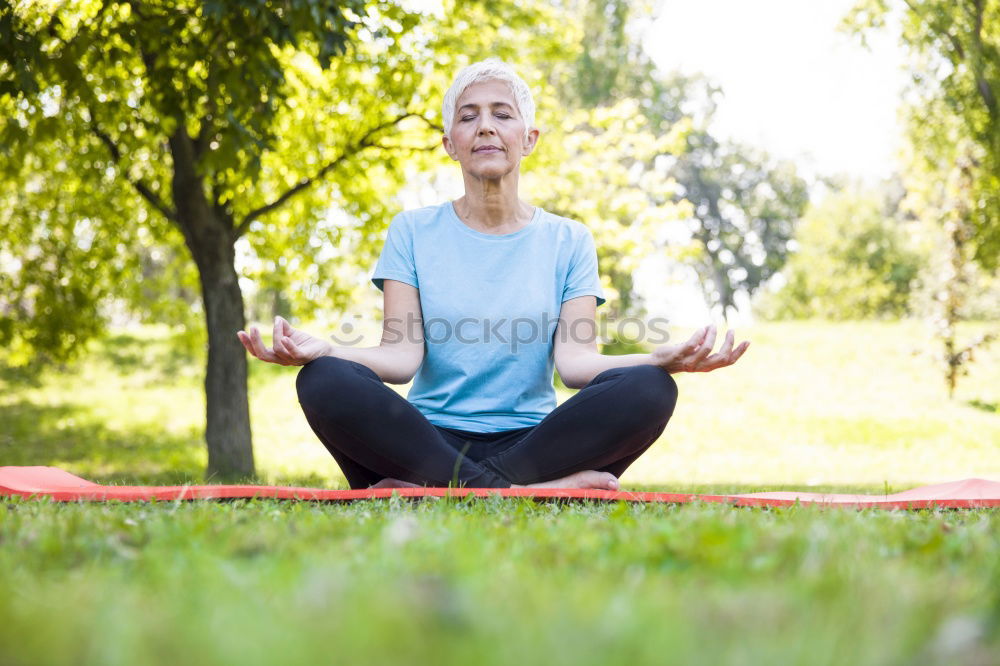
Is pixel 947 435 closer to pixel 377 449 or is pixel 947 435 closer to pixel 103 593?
pixel 377 449

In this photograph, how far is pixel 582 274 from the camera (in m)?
4.09

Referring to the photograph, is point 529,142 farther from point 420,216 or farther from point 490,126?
point 420,216

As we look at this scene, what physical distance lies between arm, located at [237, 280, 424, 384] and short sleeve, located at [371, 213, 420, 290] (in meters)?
0.03

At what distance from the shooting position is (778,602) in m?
1.33

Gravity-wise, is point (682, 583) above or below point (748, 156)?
below

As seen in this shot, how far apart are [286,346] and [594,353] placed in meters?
1.32

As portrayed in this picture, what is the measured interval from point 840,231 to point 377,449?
3912cm

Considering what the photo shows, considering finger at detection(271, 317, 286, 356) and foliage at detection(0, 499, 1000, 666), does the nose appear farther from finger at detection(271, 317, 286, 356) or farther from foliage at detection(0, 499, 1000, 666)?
foliage at detection(0, 499, 1000, 666)

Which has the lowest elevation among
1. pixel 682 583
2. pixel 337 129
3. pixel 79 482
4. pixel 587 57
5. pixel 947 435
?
pixel 947 435

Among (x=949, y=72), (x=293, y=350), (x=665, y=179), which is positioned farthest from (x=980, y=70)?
(x=665, y=179)

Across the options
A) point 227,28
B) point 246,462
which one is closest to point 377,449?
point 227,28

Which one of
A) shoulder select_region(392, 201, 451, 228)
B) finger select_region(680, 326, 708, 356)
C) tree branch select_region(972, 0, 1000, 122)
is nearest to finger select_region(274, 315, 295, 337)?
shoulder select_region(392, 201, 451, 228)

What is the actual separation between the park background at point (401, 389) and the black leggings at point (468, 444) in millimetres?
532

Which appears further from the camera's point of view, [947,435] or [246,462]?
[947,435]
